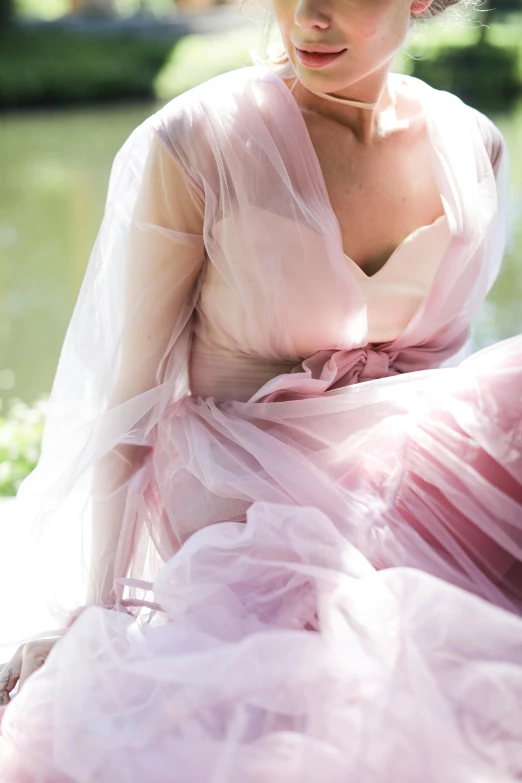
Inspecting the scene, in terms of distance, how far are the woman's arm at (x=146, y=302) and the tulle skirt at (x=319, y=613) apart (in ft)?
0.15

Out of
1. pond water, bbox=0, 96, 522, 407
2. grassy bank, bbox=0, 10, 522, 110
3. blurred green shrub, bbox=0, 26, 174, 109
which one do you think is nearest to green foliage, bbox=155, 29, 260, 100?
grassy bank, bbox=0, 10, 522, 110

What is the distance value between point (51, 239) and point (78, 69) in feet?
27.8

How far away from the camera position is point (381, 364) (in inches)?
65.2

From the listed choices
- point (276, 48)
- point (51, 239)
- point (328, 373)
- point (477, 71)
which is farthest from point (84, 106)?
point (328, 373)

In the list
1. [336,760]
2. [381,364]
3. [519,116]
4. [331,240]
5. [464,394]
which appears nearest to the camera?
[336,760]

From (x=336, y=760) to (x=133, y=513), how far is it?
0.64 meters

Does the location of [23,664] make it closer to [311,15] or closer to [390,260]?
[390,260]

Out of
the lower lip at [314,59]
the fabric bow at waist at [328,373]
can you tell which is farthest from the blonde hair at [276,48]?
the fabric bow at waist at [328,373]

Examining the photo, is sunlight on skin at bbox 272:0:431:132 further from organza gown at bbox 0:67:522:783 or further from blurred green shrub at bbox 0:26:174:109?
blurred green shrub at bbox 0:26:174:109

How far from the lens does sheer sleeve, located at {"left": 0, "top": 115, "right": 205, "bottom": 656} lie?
1566mm

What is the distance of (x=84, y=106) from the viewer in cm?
1439

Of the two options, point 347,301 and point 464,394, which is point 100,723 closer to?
point 464,394

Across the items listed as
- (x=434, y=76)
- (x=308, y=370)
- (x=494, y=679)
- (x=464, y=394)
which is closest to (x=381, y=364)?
(x=308, y=370)

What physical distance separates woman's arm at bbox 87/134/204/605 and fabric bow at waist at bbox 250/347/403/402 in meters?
0.19
